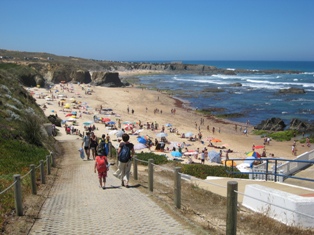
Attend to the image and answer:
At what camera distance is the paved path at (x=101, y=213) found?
5.79 m

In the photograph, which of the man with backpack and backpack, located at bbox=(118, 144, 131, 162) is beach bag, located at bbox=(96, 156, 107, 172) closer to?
the man with backpack

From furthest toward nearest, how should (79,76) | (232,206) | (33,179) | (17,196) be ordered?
(79,76), (33,179), (17,196), (232,206)

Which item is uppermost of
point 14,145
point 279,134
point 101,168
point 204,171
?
point 101,168

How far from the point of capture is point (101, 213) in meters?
6.81

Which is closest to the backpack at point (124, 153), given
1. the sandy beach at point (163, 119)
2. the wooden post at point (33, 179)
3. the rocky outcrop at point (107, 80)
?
the wooden post at point (33, 179)

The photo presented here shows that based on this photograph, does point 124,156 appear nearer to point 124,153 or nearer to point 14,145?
point 124,153

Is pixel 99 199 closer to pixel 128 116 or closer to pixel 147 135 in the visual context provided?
pixel 147 135

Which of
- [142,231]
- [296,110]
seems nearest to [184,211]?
[142,231]

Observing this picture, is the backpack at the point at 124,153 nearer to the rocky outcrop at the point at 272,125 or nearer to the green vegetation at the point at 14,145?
the green vegetation at the point at 14,145

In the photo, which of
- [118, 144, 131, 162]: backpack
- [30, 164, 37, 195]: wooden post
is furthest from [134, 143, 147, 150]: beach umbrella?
[30, 164, 37, 195]: wooden post

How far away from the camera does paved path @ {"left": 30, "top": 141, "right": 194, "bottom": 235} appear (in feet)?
19.0

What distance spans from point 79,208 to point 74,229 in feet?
4.82

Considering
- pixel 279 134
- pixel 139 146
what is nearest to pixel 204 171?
pixel 139 146

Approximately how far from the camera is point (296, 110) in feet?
155
